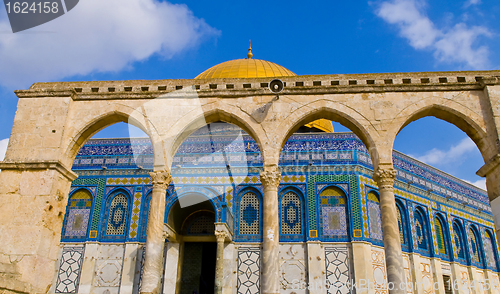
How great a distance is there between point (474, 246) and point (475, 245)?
167 mm

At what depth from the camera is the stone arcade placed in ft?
27.1

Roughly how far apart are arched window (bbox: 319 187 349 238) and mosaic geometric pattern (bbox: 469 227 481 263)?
752 centimetres

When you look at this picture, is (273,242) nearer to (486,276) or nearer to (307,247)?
(307,247)

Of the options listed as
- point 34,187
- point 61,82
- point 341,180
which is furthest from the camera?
point 341,180

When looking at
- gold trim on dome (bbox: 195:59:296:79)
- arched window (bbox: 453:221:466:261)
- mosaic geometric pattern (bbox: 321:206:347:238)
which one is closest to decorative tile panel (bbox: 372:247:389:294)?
mosaic geometric pattern (bbox: 321:206:347:238)

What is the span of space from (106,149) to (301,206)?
7.33 m

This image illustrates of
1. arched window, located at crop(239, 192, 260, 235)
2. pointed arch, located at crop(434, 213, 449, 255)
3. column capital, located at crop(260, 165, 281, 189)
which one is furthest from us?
pointed arch, located at crop(434, 213, 449, 255)

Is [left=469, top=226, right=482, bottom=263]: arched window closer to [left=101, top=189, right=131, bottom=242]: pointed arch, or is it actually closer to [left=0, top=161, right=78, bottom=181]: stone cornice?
[left=101, top=189, right=131, bottom=242]: pointed arch

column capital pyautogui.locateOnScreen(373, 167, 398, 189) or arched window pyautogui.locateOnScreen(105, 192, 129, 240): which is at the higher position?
arched window pyautogui.locateOnScreen(105, 192, 129, 240)

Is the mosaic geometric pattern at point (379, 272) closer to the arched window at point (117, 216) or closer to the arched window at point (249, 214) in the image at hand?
the arched window at point (249, 214)

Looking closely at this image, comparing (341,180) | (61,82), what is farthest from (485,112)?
(61,82)

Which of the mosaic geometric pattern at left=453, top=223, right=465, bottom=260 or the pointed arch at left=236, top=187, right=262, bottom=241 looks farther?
the mosaic geometric pattern at left=453, top=223, right=465, bottom=260

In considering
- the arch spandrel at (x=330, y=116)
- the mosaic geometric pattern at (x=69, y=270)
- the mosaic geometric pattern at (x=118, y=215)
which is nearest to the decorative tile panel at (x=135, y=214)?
the mosaic geometric pattern at (x=118, y=215)

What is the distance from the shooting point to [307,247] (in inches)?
523
